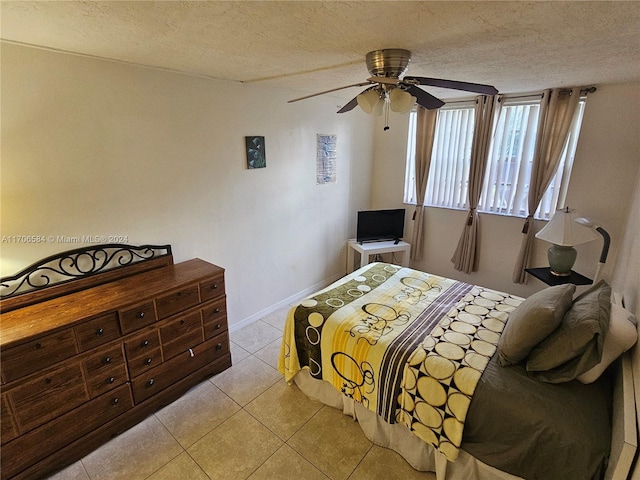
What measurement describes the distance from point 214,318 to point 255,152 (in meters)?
1.55

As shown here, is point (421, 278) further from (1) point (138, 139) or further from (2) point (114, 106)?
(2) point (114, 106)

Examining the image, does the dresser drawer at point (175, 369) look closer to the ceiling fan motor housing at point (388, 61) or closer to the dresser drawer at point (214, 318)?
the dresser drawer at point (214, 318)

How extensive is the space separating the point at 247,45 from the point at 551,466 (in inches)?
99.6

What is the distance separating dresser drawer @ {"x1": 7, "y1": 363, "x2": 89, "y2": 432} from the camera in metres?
1.59

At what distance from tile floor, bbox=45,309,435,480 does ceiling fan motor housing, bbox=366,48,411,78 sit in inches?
90.5

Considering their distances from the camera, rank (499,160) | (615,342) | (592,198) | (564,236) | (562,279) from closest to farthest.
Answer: (615,342) → (564,236) → (562,279) → (592,198) → (499,160)

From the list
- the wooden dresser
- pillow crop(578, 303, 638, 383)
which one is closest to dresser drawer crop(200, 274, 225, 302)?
the wooden dresser

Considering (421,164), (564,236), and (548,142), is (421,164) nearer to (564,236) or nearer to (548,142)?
(548,142)

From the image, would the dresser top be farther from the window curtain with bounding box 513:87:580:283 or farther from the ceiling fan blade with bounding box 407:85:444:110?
the window curtain with bounding box 513:87:580:283

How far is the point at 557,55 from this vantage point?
186cm

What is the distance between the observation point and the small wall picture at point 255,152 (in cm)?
288

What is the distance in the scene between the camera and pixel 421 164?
12.9 feet

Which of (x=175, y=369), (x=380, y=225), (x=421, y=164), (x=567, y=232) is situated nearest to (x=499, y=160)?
(x=421, y=164)

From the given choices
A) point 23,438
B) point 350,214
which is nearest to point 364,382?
point 23,438
